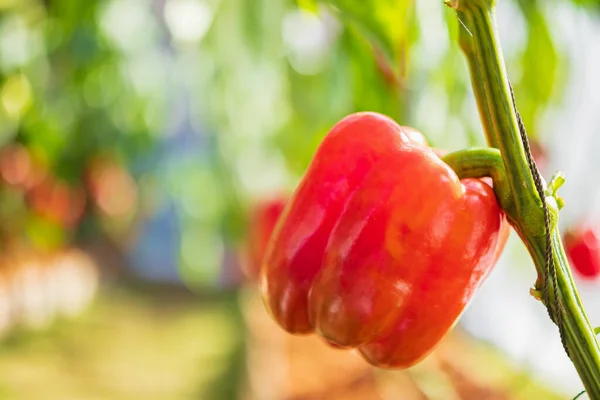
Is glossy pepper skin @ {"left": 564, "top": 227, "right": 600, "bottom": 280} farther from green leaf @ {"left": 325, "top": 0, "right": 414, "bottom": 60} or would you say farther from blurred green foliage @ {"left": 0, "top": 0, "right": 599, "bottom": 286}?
green leaf @ {"left": 325, "top": 0, "right": 414, "bottom": 60}

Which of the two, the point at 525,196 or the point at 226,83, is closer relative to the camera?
the point at 525,196

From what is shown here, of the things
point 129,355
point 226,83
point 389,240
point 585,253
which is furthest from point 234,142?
point 129,355

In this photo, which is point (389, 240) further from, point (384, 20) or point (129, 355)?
point (129, 355)

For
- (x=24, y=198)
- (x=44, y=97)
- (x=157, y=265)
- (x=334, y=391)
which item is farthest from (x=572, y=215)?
(x=157, y=265)

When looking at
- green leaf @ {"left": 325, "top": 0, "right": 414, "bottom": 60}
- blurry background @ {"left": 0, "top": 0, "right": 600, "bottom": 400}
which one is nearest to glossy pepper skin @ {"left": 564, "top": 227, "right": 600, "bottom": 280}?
blurry background @ {"left": 0, "top": 0, "right": 600, "bottom": 400}

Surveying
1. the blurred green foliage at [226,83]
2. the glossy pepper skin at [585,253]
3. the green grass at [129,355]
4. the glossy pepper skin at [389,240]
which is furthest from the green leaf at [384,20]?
the green grass at [129,355]

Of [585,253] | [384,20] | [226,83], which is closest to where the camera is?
[384,20]

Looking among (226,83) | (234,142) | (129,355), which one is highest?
(226,83)
